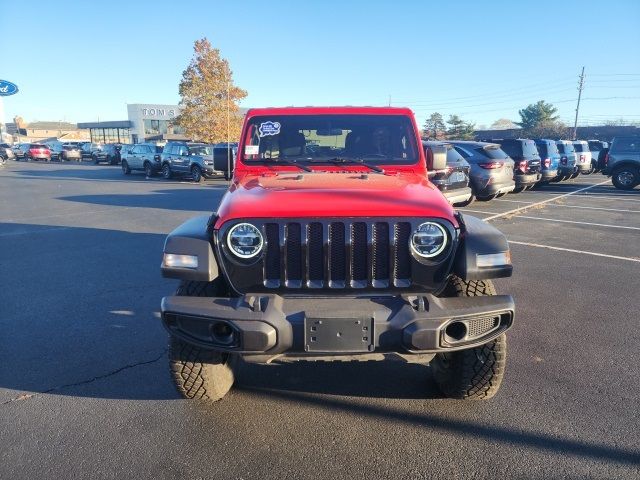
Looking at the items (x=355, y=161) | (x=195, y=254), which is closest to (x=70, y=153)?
(x=355, y=161)

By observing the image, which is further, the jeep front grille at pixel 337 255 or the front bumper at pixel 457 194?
the front bumper at pixel 457 194

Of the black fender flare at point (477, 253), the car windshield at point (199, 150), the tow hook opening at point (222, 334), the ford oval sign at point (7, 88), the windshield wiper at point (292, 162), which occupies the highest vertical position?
the ford oval sign at point (7, 88)

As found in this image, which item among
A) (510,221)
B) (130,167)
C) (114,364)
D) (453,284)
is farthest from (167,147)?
(453,284)

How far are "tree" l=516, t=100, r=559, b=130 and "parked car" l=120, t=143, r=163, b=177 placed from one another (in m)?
50.7

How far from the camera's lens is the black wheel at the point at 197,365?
2875mm

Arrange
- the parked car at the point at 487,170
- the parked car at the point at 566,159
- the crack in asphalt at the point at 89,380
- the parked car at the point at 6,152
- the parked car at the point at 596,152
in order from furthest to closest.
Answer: the parked car at the point at 6,152, the parked car at the point at 596,152, the parked car at the point at 566,159, the parked car at the point at 487,170, the crack in asphalt at the point at 89,380

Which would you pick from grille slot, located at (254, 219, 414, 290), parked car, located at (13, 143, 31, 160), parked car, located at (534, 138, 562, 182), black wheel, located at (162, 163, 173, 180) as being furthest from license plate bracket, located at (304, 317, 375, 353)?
parked car, located at (13, 143, 31, 160)

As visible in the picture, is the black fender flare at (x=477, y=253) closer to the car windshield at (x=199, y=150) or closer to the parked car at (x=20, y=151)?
the car windshield at (x=199, y=150)

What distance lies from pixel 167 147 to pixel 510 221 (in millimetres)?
17509

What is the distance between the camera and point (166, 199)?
1426 centimetres

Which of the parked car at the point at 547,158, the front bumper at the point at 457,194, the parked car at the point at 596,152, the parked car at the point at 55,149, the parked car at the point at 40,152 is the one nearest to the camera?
the front bumper at the point at 457,194

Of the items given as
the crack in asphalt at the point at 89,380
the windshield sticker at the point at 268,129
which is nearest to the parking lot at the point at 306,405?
the crack in asphalt at the point at 89,380

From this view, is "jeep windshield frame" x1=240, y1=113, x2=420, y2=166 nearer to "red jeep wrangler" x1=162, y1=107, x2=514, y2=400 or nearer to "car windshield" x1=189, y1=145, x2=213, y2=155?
"red jeep wrangler" x1=162, y1=107, x2=514, y2=400

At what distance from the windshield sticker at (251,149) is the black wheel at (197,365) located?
158 centimetres
